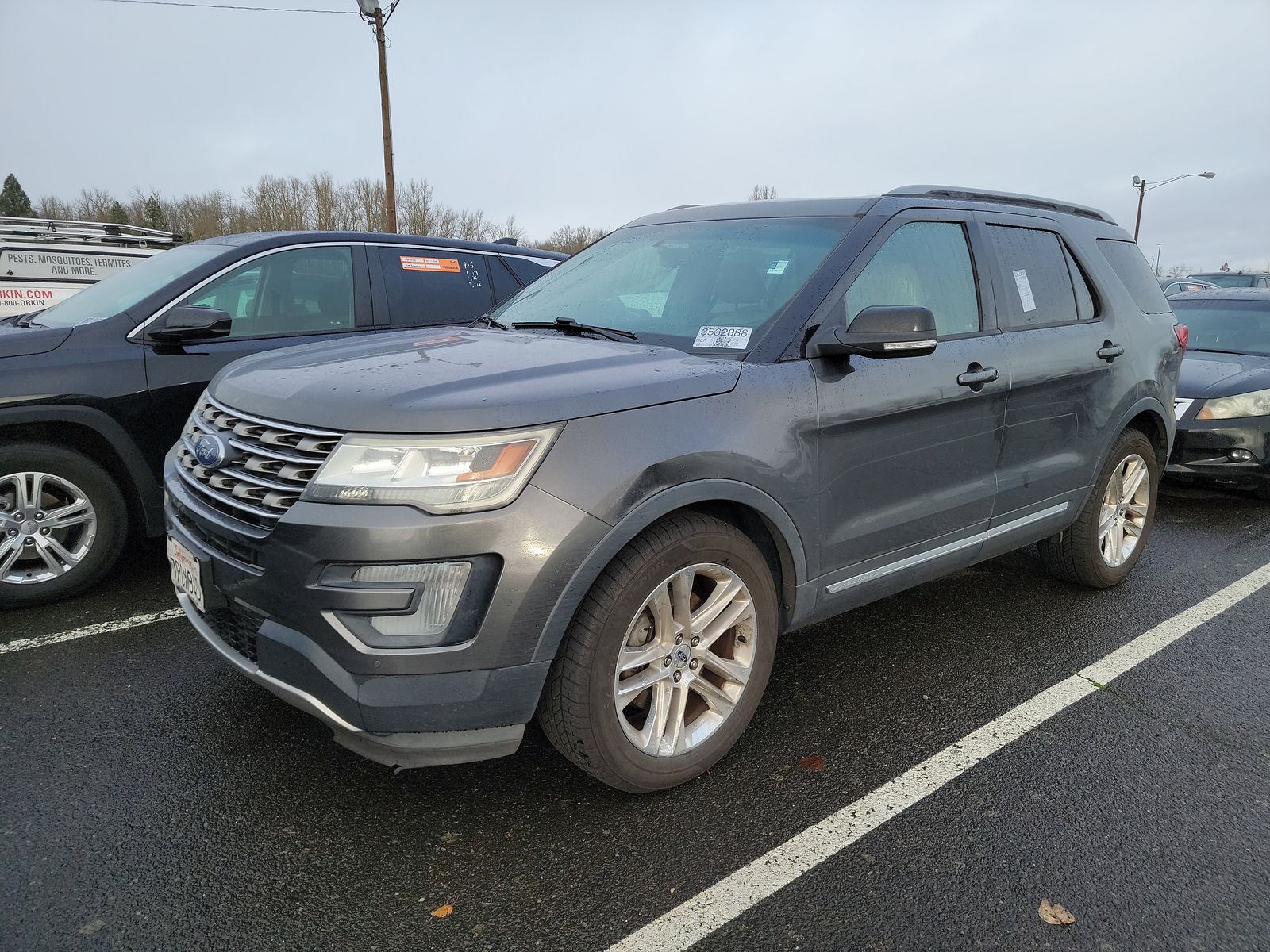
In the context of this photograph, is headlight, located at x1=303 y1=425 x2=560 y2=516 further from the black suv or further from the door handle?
the black suv

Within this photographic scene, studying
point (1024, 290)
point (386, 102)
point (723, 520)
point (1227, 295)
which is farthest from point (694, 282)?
point (386, 102)

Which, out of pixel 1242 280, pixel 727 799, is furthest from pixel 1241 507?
pixel 1242 280

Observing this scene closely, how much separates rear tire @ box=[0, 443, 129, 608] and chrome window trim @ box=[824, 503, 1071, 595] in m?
3.31

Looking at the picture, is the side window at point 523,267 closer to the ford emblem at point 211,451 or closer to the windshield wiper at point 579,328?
the windshield wiper at point 579,328

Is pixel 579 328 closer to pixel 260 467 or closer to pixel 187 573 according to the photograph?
pixel 260 467

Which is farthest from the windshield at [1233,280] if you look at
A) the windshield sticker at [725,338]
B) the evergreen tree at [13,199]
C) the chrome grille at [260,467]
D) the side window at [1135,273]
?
the evergreen tree at [13,199]

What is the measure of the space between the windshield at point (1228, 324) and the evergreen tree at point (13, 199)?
250 feet

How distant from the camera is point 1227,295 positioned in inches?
305

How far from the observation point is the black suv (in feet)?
12.4

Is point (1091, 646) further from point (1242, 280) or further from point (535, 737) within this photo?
point (1242, 280)

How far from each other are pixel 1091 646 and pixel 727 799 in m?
2.12

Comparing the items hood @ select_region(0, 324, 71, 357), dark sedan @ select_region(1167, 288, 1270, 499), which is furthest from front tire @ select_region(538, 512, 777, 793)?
dark sedan @ select_region(1167, 288, 1270, 499)

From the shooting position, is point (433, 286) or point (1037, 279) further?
point (433, 286)

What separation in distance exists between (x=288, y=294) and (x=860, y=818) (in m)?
3.86
